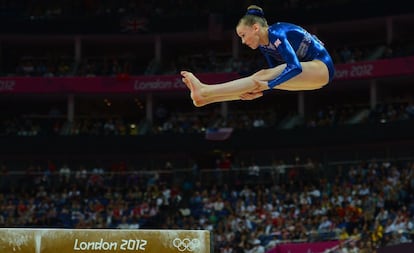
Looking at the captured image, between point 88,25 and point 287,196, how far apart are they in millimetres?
15791

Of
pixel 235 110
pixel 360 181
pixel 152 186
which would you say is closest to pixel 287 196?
pixel 360 181

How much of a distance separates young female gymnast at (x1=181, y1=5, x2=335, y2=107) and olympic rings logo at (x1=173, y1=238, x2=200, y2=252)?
3.85 metres

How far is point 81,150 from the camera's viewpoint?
1582 inches

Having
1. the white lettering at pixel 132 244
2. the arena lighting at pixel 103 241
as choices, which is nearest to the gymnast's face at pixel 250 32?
the arena lighting at pixel 103 241

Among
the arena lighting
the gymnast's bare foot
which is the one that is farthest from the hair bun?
the arena lighting

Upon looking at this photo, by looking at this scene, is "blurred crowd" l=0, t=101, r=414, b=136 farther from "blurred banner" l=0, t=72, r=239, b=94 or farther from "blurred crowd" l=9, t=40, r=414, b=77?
"blurred crowd" l=9, t=40, r=414, b=77

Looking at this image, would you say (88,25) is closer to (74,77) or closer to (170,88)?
(74,77)

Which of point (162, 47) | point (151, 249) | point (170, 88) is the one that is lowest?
point (151, 249)

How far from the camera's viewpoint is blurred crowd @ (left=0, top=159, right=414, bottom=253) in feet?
93.4

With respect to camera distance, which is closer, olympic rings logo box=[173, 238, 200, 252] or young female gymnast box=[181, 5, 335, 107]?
young female gymnast box=[181, 5, 335, 107]

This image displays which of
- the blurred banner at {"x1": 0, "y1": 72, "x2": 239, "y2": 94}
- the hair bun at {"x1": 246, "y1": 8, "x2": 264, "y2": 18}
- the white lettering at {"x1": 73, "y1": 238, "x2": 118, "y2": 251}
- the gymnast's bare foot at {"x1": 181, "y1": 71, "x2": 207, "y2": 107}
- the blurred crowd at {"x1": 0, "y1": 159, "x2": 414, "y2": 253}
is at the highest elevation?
the blurred banner at {"x1": 0, "y1": 72, "x2": 239, "y2": 94}

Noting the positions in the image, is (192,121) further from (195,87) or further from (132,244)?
(195,87)

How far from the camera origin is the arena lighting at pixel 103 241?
45.2ft

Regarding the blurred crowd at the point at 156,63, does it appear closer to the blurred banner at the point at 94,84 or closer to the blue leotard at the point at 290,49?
the blurred banner at the point at 94,84
